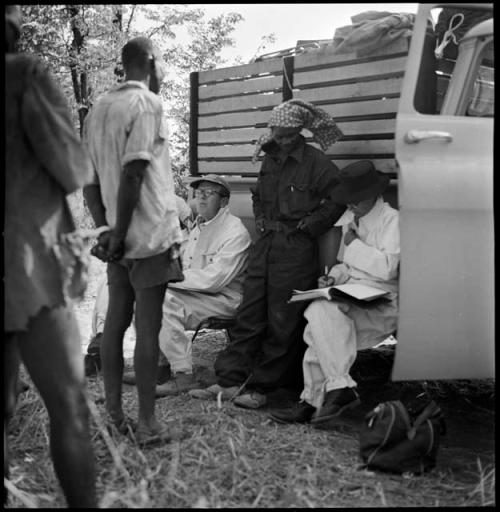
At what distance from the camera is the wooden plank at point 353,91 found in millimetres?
4320

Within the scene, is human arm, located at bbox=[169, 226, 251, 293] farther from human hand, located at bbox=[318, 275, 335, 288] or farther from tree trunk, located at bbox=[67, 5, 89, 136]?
tree trunk, located at bbox=[67, 5, 89, 136]

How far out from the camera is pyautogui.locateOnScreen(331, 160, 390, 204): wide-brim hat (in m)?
4.23

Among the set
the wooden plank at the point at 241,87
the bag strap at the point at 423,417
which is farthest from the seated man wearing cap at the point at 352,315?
the wooden plank at the point at 241,87

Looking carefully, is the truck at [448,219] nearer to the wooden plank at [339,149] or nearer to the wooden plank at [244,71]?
the wooden plank at [339,149]

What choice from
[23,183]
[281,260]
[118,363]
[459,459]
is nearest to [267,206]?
[281,260]

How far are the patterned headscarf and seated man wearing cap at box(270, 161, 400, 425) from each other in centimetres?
43

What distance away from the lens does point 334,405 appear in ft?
13.1

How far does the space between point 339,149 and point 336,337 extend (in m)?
1.32

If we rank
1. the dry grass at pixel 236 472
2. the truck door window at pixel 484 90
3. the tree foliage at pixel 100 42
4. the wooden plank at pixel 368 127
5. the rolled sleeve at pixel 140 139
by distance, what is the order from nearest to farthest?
the dry grass at pixel 236 472 < the rolled sleeve at pixel 140 139 < the truck door window at pixel 484 90 < the wooden plank at pixel 368 127 < the tree foliage at pixel 100 42

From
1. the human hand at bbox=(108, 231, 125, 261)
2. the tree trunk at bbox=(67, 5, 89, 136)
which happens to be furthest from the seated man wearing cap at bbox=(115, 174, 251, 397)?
the tree trunk at bbox=(67, 5, 89, 136)

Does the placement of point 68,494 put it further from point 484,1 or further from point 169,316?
point 484,1

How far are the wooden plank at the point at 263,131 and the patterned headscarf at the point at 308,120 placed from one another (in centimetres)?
8

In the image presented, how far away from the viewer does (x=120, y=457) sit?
325 centimetres

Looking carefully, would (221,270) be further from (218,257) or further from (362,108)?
(362,108)
